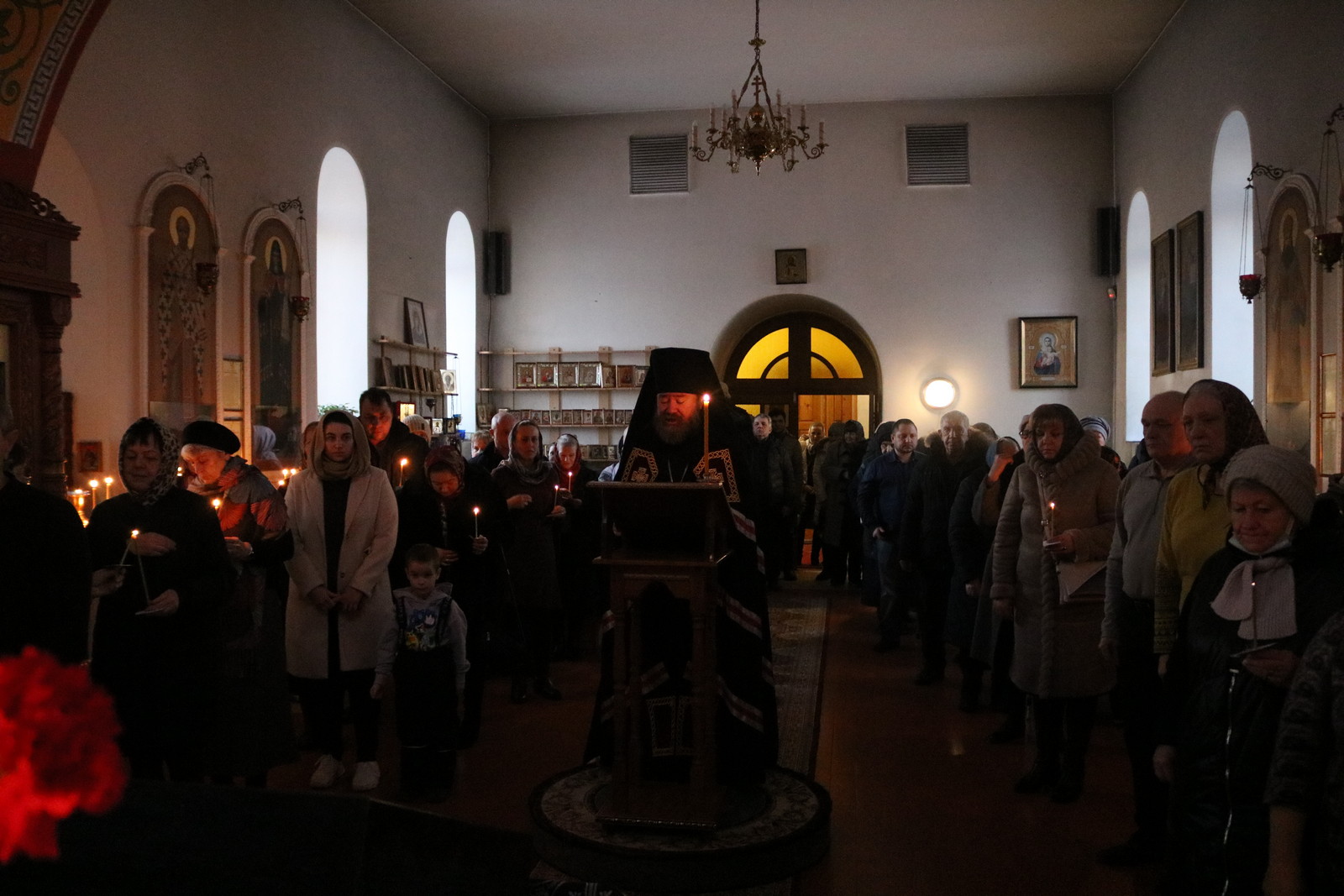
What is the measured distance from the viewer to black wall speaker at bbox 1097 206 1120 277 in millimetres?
13688

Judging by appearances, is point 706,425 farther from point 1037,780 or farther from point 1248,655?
point 1037,780

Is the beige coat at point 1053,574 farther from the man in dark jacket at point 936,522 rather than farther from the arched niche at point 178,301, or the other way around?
the arched niche at point 178,301

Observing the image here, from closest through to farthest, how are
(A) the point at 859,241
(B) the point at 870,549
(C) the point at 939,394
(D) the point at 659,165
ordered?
1. (B) the point at 870,549
2. (C) the point at 939,394
3. (A) the point at 859,241
4. (D) the point at 659,165

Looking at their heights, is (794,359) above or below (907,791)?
above

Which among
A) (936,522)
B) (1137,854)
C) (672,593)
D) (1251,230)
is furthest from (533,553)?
(1251,230)

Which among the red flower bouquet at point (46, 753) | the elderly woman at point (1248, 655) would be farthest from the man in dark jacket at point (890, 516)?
the red flower bouquet at point (46, 753)

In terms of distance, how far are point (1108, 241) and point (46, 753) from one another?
1447 cm

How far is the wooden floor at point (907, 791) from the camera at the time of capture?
3879 mm

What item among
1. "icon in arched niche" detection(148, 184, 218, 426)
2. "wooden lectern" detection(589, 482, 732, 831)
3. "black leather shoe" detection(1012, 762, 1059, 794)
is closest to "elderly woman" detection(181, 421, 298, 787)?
"wooden lectern" detection(589, 482, 732, 831)

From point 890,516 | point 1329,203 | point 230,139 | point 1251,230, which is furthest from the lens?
point 1251,230

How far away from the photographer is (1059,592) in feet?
15.1

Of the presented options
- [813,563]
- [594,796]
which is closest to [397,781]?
[594,796]

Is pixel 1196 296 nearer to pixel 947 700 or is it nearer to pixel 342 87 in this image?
pixel 947 700

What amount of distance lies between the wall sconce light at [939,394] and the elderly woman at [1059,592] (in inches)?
377
